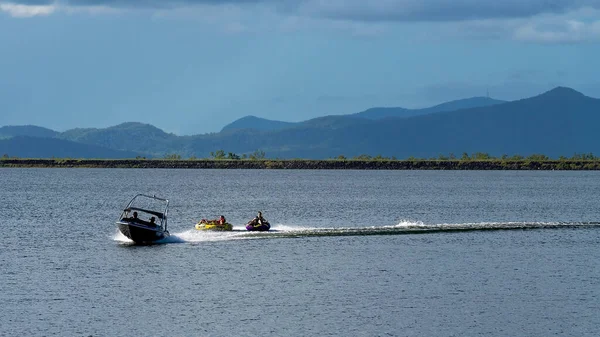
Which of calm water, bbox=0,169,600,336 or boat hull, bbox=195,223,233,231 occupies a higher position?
boat hull, bbox=195,223,233,231

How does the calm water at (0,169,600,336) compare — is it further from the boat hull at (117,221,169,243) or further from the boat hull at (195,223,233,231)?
the boat hull at (117,221,169,243)

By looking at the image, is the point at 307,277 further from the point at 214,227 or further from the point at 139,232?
the point at 214,227

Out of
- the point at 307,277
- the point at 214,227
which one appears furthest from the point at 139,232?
the point at 307,277

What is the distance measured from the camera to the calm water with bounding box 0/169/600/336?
40.2 m

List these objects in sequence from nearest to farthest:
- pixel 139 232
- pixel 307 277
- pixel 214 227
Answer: pixel 307 277, pixel 139 232, pixel 214 227

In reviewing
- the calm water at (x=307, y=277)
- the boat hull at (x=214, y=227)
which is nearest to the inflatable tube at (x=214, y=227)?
the boat hull at (x=214, y=227)

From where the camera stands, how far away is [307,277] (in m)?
51.4

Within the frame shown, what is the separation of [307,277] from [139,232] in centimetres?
1568

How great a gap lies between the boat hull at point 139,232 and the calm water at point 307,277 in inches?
27.7

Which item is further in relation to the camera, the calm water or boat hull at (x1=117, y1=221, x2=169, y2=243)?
boat hull at (x1=117, y1=221, x2=169, y2=243)

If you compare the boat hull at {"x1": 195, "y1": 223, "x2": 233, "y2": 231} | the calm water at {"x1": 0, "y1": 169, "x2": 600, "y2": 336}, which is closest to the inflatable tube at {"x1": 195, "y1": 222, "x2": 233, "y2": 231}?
the boat hull at {"x1": 195, "y1": 223, "x2": 233, "y2": 231}

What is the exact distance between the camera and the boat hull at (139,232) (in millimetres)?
63062

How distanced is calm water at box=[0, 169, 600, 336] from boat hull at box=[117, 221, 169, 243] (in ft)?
2.31

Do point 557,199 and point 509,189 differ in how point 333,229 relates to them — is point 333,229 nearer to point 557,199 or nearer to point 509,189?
point 557,199
